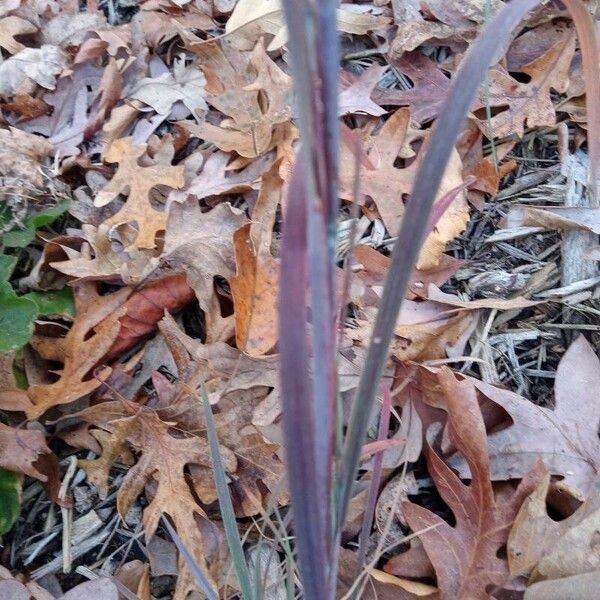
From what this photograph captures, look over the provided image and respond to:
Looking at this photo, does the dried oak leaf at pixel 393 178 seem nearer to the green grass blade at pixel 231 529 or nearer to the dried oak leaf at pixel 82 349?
the dried oak leaf at pixel 82 349

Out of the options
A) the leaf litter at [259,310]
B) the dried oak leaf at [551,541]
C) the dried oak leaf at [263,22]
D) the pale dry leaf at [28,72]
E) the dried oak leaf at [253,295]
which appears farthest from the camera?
the pale dry leaf at [28,72]

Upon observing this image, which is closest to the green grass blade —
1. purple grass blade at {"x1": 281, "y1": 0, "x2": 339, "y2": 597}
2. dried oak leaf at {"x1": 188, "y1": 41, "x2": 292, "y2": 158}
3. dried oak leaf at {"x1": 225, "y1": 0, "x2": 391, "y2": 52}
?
purple grass blade at {"x1": 281, "y1": 0, "x2": 339, "y2": 597}

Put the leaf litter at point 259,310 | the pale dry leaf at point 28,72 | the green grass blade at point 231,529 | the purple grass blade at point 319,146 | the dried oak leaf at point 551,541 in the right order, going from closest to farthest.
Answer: the purple grass blade at point 319,146, the green grass blade at point 231,529, the dried oak leaf at point 551,541, the leaf litter at point 259,310, the pale dry leaf at point 28,72

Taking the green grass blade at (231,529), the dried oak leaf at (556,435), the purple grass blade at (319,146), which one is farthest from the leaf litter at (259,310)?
the purple grass blade at (319,146)

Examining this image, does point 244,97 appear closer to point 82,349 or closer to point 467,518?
point 82,349

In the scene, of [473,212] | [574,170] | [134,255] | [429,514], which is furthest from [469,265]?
[134,255]

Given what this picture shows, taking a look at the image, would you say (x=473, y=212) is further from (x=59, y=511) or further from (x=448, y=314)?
(x=59, y=511)

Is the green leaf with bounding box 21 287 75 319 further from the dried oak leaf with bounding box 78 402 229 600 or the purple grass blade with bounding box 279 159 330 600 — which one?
the purple grass blade with bounding box 279 159 330 600

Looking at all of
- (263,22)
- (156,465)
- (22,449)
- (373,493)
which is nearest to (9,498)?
(22,449)
